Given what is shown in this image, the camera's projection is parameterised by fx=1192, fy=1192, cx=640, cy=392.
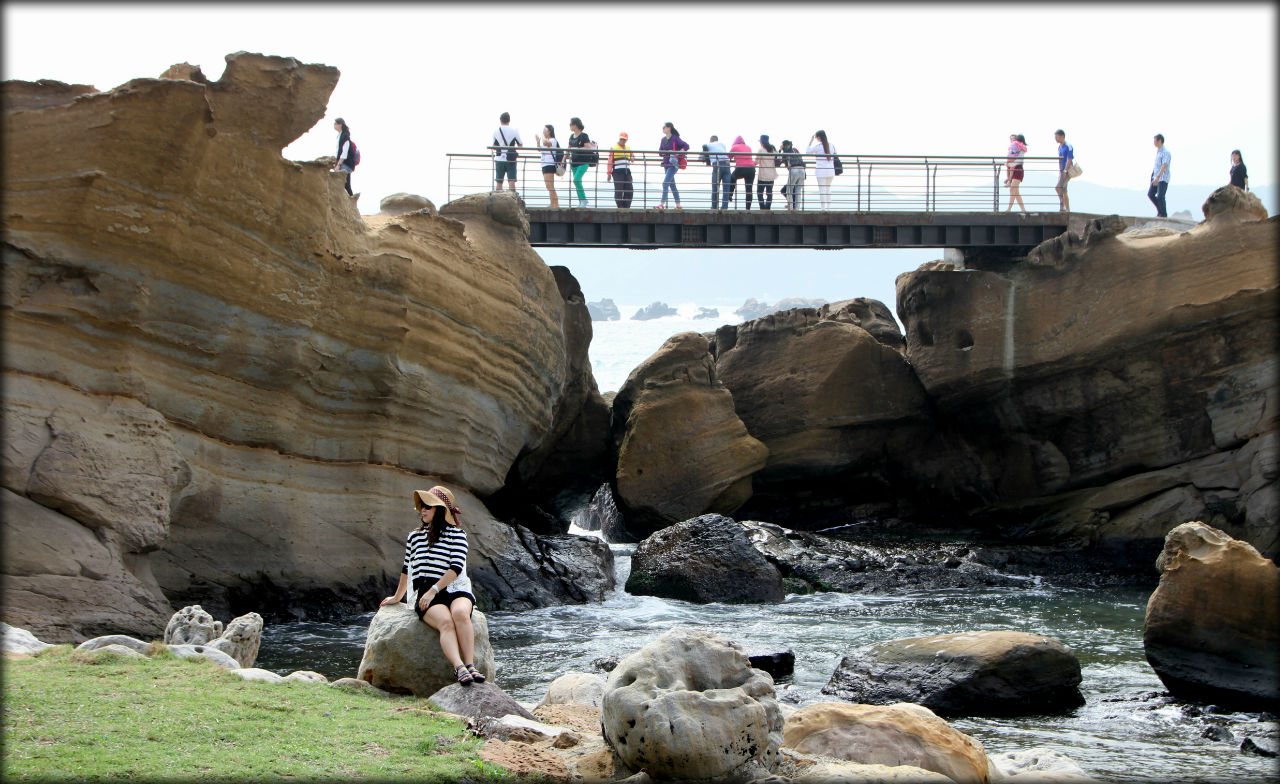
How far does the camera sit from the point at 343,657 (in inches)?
480

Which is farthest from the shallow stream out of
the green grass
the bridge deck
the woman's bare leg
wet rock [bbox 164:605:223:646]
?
the bridge deck

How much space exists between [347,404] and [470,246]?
3.35 m

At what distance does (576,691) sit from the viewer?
9148 millimetres

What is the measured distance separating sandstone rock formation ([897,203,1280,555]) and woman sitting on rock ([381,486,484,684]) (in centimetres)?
1474

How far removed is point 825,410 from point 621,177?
6.10 meters

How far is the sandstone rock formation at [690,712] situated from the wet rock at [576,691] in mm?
2430

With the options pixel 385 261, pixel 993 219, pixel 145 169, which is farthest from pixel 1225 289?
pixel 145 169

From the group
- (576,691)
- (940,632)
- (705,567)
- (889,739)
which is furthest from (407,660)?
(705,567)

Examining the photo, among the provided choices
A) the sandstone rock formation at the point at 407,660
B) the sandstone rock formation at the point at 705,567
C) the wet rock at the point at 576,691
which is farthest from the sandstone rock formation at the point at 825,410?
the sandstone rock formation at the point at 407,660

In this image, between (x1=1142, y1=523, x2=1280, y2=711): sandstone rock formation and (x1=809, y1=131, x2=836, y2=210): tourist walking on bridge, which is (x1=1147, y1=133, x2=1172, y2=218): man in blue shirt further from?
(x1=1142, y1=523, x2=1280, y2=711): sandstone rock formation

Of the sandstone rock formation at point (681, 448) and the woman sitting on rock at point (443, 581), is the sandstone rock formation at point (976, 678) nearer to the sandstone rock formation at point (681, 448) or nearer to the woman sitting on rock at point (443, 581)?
the woman sitting on rock at point (443, 581)

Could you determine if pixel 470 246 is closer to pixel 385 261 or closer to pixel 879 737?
pixel 385 261

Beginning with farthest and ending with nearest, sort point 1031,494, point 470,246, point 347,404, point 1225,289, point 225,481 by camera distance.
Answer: point 1031,494
point 1225,289
point 470,246
point 347,404
point 225,481

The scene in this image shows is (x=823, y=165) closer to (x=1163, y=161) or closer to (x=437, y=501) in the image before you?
(x=1163, y=161)
